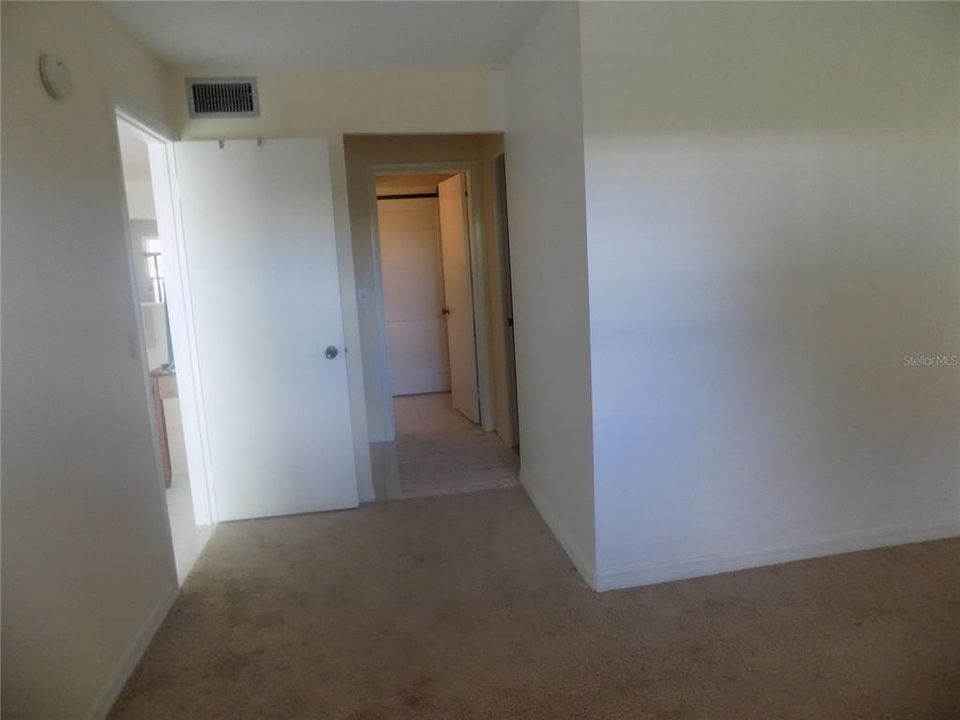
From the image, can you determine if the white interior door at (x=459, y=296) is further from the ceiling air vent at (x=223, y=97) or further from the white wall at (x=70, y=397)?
the white wall at (x=70, y=397)

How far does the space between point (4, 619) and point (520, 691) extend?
1420 millimetres

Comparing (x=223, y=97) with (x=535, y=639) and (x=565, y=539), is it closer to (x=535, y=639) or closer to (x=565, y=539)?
(x=565, y=539)

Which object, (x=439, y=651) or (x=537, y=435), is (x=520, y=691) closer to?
(x=439, y=651)

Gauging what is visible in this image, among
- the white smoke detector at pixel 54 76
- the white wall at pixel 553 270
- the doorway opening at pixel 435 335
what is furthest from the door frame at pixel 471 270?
the white smoke detector at pixel 54 76

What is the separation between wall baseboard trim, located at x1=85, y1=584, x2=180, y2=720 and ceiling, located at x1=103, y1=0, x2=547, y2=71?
2.26 meters

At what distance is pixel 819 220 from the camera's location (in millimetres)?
2529

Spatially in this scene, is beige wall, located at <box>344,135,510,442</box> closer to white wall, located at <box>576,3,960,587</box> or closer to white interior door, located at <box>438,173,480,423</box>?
white interior door, located at <box>438,173,480,423</box>

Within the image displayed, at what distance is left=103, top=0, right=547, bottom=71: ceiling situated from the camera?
2.44 m

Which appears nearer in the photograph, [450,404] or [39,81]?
[39,81]

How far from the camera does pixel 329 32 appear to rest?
270 cm

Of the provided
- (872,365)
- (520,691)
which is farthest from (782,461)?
(520,691)

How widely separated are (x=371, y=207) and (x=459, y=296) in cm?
99

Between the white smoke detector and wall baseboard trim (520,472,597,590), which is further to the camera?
wall baseboard trim (520,472,597,590)

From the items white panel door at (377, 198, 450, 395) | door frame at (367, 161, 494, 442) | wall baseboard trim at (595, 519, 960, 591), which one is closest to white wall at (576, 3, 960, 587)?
wall baseboard trim at (595, 519, 960, 591)
